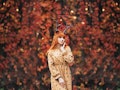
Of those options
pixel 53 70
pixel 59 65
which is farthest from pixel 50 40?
pixel 53 70

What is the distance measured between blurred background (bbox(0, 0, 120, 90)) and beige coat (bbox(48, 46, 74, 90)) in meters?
2.11

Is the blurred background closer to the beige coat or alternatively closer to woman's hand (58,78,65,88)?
the beige coat

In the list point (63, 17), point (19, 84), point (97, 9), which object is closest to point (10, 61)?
point (19, 84)

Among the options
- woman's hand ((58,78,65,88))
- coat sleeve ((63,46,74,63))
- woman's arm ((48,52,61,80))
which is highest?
coat sleeve ((63,46,74,63))

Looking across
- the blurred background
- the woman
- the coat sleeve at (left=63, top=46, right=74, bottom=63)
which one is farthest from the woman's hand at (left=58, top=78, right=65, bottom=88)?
the blurred background

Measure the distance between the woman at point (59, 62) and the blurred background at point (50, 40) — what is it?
6.95 ft

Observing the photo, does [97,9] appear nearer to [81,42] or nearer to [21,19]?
[81,42]

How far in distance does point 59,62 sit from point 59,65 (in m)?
0.06

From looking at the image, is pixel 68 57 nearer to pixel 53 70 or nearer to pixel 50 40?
pixel 53 70

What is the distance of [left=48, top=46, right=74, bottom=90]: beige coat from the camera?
28.9 ft

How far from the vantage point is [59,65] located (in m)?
8.92

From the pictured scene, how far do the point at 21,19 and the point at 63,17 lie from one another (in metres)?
0.97

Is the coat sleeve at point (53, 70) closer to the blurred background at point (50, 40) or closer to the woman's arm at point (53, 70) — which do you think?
the woman's arm at point (53, 70)

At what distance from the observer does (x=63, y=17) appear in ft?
36.2
